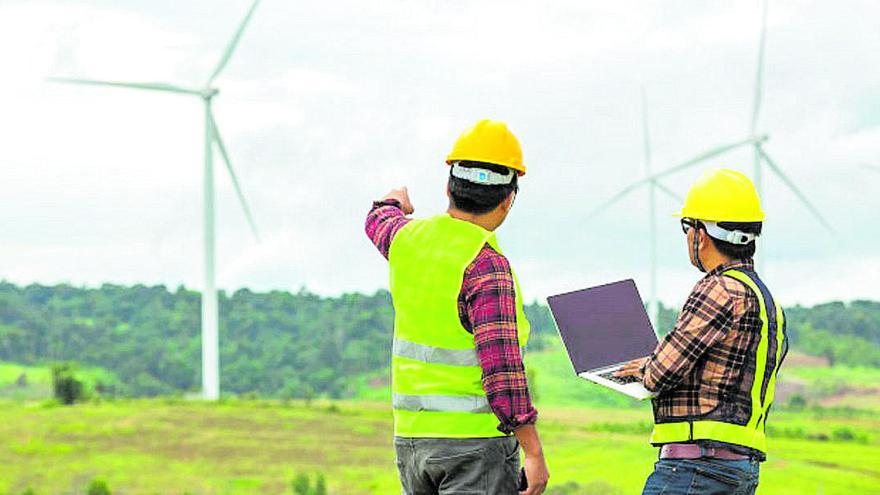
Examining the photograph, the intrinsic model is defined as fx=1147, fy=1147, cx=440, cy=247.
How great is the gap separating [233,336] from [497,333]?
5702 cm

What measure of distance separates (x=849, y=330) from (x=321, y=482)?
39.6 metres

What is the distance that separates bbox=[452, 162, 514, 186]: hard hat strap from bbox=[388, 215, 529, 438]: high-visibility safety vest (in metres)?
0.20

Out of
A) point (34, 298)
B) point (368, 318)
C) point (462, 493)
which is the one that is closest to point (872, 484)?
point (462, 493)

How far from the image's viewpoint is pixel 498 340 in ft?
16.3

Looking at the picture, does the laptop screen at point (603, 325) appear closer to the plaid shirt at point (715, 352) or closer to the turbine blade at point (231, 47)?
the plaid shirt at point (715, 352)

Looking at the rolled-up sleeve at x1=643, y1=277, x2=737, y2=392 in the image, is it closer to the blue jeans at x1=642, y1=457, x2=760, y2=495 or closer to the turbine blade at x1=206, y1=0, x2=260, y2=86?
the blue jeans at x1=642, y1=457, x2=760, y2=495

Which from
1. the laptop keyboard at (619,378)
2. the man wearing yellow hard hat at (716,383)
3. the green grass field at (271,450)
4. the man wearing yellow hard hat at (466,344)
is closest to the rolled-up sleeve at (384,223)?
the man wearing yellow hard hat at (466,344)

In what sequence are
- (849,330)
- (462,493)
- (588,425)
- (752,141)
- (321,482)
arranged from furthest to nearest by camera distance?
(849,330), (752,141), (588,425), (321,482), (462,493)

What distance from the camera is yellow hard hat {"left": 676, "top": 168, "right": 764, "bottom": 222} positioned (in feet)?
17.9

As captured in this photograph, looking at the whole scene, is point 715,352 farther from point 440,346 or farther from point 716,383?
point 440,346

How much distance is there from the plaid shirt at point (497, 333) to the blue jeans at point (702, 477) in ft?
2.63

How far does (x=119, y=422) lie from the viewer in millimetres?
29422

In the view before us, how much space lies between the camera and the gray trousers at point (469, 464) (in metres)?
5.05

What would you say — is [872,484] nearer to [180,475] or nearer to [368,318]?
[180,475]
